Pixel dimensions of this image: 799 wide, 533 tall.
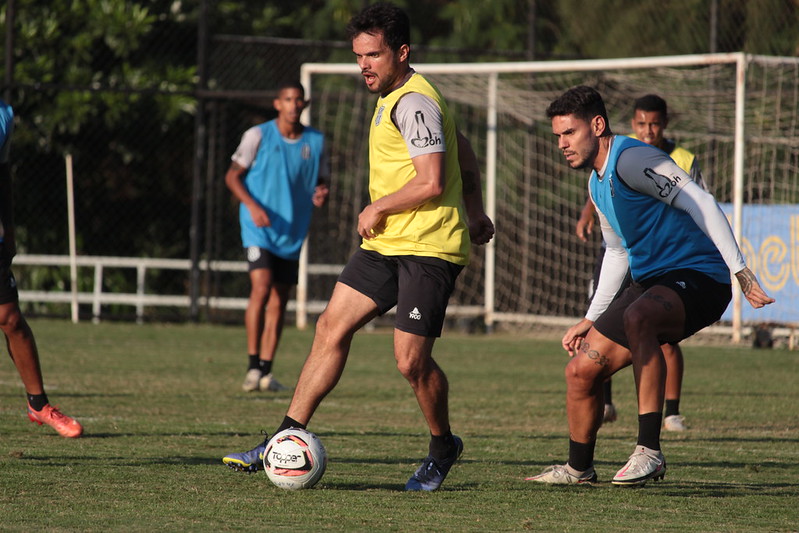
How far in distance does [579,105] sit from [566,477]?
Result: 1650 millimetres

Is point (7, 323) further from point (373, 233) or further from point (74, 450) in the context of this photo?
point (373, 233)

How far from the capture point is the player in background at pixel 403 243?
5062mm

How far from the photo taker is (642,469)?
5.09 m

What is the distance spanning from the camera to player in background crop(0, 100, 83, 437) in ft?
20.6

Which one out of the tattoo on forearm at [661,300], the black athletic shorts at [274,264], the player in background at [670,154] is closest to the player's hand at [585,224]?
the player in background at [670,154]

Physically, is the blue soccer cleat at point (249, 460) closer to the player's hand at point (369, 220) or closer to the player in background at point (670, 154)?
the player's hand at point (369, 220)

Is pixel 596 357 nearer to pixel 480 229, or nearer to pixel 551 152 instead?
pixel 480 229

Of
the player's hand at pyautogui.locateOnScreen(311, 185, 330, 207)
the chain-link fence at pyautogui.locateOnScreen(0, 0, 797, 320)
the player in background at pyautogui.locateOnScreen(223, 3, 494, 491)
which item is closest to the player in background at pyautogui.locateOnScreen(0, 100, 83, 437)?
the player in background at pyautogui.locateOnScreen(223, 3, 494, 491)

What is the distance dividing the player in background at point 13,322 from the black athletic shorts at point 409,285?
2072mm

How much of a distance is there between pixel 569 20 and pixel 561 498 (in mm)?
15531

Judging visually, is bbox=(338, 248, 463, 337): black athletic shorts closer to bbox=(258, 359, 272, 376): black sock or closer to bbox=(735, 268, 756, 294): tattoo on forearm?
bbox=(735, 268, 756, 294): tattoo on forearm

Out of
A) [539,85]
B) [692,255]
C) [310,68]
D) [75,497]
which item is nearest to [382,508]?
[75,497]

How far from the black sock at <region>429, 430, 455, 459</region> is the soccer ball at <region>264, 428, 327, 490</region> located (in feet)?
1.59

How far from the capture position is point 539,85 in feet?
56.1
